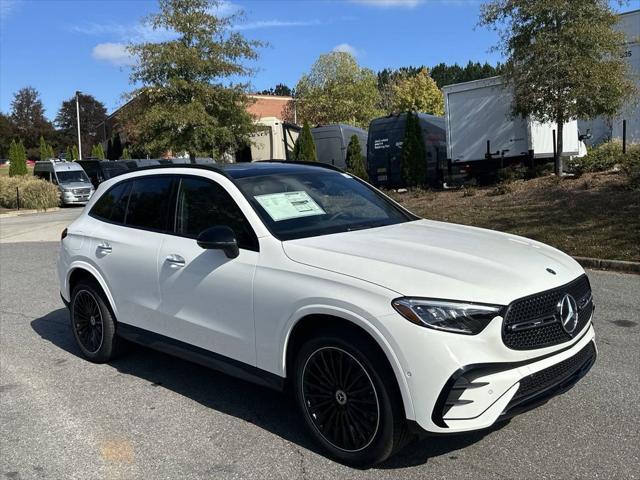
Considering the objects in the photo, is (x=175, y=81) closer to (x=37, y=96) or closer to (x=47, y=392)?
(x=47, y=392)

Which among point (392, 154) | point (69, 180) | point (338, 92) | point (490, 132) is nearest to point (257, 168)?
point (490, 132)

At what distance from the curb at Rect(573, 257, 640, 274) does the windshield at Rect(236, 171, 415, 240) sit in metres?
5.40

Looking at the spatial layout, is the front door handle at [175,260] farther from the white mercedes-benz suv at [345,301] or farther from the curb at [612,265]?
the curb at [612,265]

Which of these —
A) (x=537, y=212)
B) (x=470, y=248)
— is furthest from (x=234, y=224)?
(x=537, y=212)

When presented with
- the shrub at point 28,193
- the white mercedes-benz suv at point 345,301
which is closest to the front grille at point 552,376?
the white mercedes-benz suv at point 345,301

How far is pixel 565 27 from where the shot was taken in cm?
1450

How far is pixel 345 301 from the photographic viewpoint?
313 cm

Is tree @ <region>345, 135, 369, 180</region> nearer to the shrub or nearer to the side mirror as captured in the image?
the shrub

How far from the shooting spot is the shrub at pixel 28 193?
2777 centimetres

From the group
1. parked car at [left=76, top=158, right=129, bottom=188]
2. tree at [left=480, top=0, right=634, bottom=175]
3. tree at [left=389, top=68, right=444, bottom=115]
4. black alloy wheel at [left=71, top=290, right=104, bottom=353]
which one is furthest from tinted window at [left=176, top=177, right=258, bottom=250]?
tree at [left=389, top=68, right=444, bottom=115]

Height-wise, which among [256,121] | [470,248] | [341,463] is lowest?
[341,463]

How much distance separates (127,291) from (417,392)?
2.70m

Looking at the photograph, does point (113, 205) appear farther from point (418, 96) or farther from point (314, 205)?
point (418, 96)

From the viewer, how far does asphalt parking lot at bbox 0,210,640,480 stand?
3.33 metres
